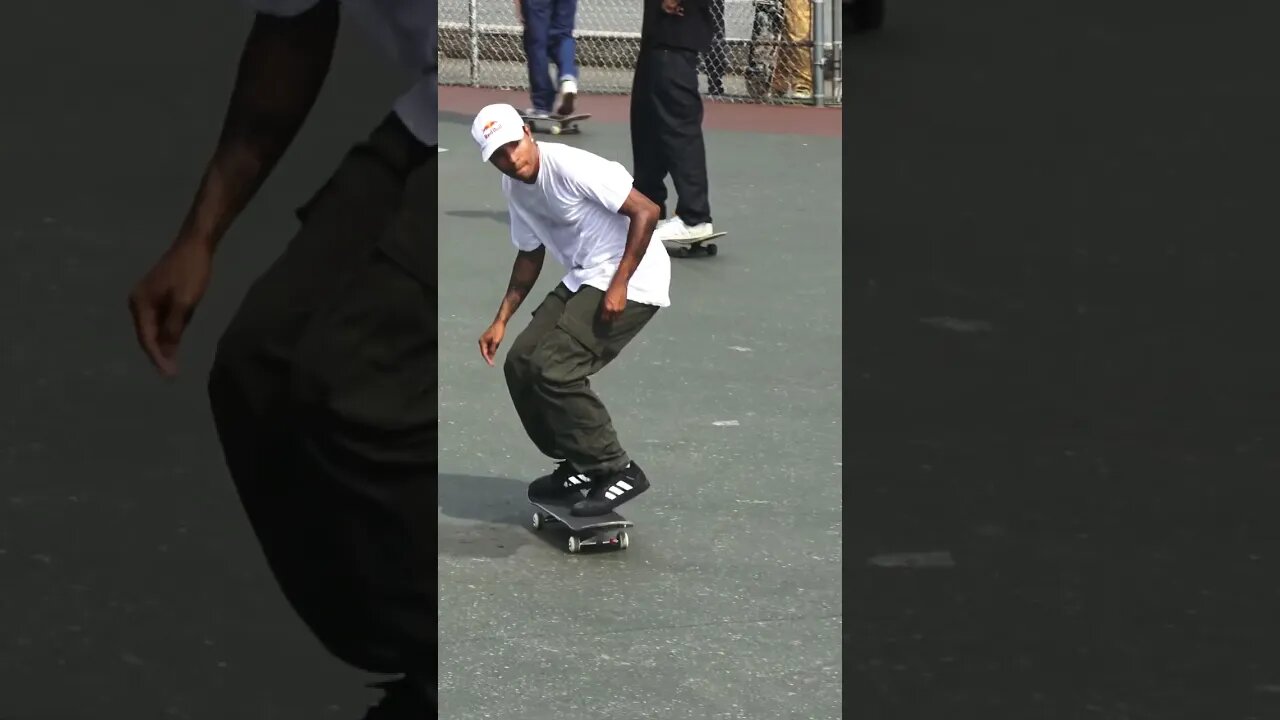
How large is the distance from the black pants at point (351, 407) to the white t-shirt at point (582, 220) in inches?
78.5

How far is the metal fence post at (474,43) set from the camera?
13633 mm

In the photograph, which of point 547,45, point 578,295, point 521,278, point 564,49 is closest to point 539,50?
point 547,45

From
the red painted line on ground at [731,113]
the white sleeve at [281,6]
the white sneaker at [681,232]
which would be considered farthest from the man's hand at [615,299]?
the red painted line on ground at [731,113]

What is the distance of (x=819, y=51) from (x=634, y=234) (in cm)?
780

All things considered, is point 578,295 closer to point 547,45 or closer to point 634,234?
point 634,234

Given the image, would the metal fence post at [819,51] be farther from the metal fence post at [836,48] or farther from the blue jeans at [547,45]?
the blue jeans at [547,45]

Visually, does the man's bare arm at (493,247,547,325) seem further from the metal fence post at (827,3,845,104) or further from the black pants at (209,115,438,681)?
the metal fence post at (827,3,845,104)

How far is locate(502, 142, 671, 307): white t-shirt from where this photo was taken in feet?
16.4

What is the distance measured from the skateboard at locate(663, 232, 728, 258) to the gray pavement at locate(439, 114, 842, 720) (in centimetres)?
7

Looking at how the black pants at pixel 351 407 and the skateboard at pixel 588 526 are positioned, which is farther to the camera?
the skateboard at pixel 588 526
